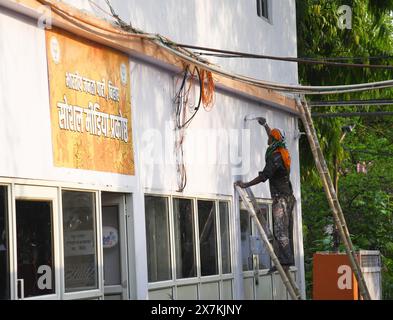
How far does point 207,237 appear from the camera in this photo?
58.5 ft

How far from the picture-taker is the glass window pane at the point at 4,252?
1138cm

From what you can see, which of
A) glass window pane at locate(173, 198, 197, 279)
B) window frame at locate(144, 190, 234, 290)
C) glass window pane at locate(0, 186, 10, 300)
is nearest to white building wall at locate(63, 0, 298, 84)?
window frame at locate(144, 190, 234, 290)

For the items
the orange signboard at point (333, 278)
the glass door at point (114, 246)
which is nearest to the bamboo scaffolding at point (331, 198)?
the orange signboard at point (333, 278)

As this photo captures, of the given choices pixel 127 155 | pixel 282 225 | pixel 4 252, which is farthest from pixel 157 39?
pixel 282 225

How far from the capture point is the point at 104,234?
582 inches

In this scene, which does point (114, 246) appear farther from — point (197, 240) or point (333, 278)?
point (333, 278)

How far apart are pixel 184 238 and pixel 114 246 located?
2.11 meters

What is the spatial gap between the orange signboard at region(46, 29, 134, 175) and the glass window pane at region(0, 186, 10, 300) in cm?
133

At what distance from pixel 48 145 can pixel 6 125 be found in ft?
3.22

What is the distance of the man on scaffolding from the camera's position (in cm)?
1839

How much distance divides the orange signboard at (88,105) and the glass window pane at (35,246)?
0.77 m

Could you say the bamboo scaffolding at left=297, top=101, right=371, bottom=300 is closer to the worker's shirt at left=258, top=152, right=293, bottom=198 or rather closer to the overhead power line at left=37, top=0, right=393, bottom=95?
the overhead power line at left=37, top=0, right=393, bottom=95

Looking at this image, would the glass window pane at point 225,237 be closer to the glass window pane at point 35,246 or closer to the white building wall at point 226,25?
the white building wall at point 226,25

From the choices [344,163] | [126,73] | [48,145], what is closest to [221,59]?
[126,73]
